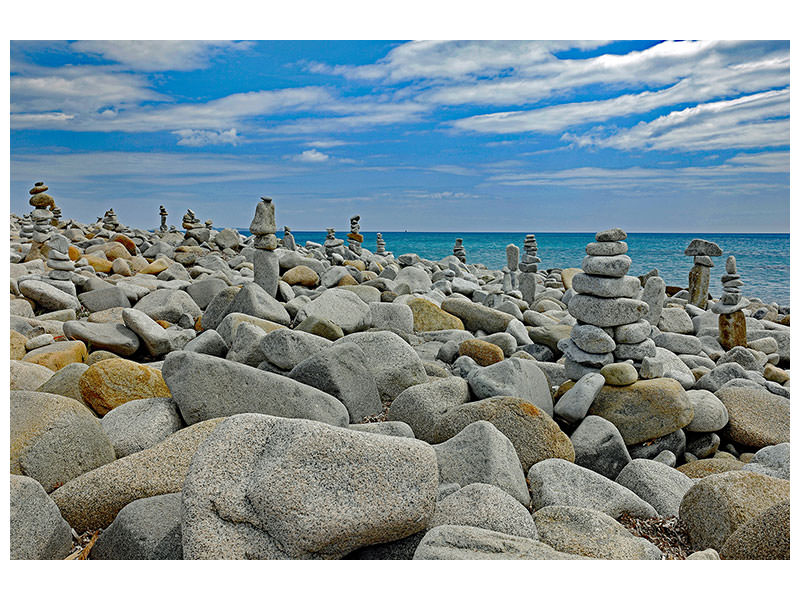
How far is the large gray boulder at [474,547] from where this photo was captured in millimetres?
2482

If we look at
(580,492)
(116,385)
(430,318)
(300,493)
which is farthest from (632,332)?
(116,385)

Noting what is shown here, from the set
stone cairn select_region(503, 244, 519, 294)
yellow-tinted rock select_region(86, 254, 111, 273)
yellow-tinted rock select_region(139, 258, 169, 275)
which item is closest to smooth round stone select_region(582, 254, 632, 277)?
stone cairn select_region(503, 244, 519, 294)

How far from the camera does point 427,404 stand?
468 cm

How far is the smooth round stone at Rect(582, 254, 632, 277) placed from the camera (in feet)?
18.5

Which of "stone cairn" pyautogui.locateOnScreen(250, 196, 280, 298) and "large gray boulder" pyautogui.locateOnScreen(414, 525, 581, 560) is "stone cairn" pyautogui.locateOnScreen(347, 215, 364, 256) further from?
"large gray boulder" pyautogui.locateOnScreen(414, 525, 581, 560)

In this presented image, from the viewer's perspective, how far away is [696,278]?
48.3 feet

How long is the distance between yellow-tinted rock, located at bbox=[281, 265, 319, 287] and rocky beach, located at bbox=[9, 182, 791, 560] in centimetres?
220

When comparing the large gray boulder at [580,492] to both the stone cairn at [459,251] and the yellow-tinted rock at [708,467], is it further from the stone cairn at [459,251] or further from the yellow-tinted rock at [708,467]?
the stone cairn at [459,251]

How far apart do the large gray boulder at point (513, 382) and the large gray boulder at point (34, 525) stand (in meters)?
3.10

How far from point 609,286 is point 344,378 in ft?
8.78

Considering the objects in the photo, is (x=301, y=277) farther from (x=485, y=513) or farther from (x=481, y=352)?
(x=485, y=513)

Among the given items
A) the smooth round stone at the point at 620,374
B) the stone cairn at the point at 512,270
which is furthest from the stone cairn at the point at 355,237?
the smooth round stone at the point at 620,374
